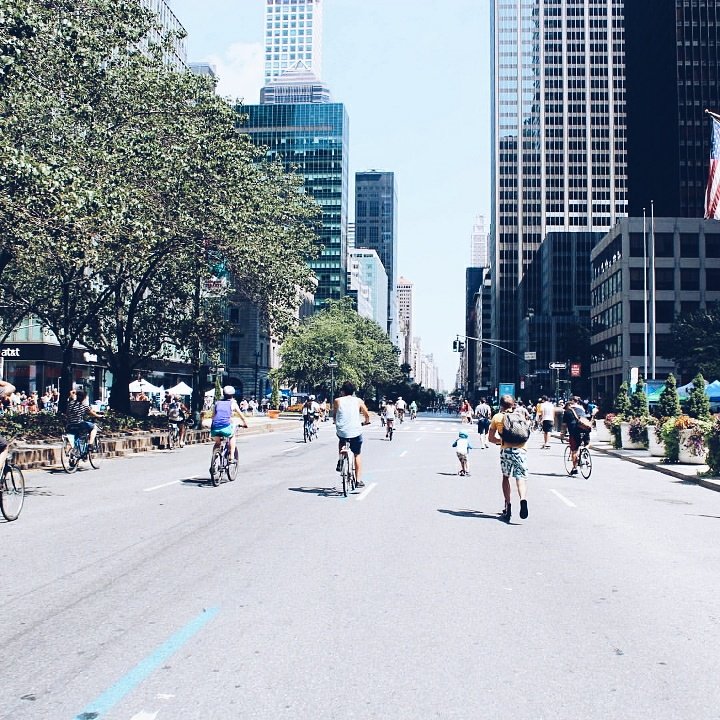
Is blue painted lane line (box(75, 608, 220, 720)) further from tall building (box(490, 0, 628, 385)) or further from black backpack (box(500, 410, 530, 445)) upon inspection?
tall building (box(490, 0, 628, 385))

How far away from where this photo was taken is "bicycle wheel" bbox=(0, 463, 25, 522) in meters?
11.6

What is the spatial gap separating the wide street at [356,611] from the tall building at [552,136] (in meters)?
152

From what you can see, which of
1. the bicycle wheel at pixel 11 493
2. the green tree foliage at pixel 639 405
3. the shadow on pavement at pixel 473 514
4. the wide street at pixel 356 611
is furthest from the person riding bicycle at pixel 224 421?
the green tree foliage at pixel 639 405

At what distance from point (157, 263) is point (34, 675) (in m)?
28.1

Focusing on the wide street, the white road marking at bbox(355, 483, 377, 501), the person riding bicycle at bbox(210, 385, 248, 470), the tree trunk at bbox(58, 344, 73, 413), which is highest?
the tree trunk at bbox(58, 344, 73, 413)

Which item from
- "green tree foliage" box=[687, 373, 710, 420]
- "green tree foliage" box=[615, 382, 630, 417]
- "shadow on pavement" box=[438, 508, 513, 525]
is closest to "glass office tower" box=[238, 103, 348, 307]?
"green tree foliage" box=[615, 382, 630, 417]

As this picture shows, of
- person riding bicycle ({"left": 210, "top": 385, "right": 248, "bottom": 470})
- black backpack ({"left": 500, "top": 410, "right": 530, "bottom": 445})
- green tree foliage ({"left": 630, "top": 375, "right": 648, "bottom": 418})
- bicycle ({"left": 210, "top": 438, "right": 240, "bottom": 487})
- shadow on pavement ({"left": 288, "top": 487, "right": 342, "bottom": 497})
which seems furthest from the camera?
green tree foliage ({"left": 630, "top": 375, "right": 648, "bottom": 418})

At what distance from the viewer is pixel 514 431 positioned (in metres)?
11.8

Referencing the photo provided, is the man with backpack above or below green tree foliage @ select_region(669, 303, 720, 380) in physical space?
below

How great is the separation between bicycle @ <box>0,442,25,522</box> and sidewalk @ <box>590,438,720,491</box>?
1330 centimetres

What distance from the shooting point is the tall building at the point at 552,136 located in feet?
534

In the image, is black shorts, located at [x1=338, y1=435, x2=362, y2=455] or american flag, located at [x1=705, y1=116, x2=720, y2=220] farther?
american flag, located at [x1=705, y1=116, x2=720, y2=220]

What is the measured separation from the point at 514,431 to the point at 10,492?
7282mm

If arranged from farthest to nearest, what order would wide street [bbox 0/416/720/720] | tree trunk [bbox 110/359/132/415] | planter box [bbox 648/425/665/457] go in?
tree trunk [bbox 110/359/132/415]
planter box [bbox 648/425/665/457]
wide street [bbox 0/416/720/720]
